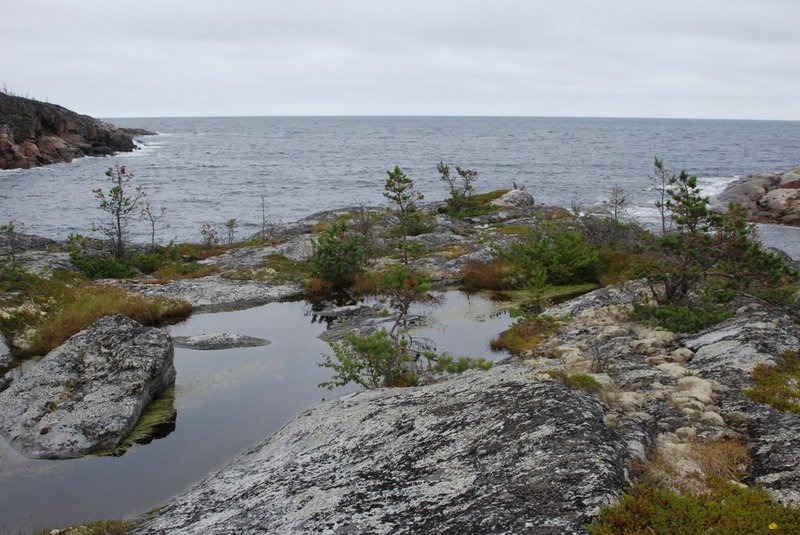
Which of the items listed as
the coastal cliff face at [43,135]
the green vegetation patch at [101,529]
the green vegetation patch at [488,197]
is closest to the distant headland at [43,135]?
the coastal cliff face at [43,135]

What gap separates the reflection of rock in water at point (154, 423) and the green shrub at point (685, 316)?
13.9 m

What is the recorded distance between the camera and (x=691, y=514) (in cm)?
662

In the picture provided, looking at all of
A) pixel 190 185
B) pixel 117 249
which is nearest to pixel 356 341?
pixel 117 249

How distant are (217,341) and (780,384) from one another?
17.9 meters

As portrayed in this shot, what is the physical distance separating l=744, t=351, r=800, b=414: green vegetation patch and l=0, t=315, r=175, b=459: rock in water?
14352 mm

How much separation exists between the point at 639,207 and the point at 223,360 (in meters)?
56.7

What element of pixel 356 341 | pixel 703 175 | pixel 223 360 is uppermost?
pixel 703 175

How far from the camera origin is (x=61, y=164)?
109125 mm

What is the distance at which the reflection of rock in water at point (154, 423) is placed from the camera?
49.2ft

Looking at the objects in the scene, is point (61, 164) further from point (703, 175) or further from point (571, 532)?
point (571, 532)

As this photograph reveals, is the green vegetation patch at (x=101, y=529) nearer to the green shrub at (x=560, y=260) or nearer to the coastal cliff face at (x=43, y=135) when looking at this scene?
the green shrub at (x=560, y=260)

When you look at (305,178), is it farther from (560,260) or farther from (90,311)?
→ (90,311)

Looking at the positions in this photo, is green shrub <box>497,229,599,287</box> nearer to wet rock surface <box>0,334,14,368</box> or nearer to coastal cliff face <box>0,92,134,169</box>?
wet rock surface <box>0,334,14,368</box>

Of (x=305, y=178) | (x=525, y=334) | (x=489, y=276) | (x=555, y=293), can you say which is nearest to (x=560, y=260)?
(x=555, y=293)
